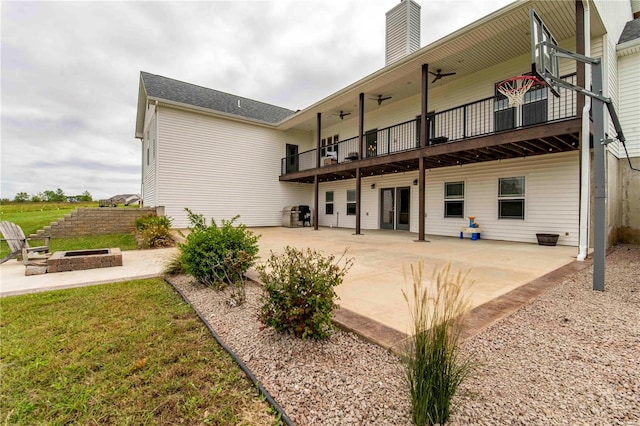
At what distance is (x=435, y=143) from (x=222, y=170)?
33.2 feet

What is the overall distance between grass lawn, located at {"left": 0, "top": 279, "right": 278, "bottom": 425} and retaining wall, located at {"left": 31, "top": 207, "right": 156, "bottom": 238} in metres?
8.70

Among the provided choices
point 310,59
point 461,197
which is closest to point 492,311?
point 461,197

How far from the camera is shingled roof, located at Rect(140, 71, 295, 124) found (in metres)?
13.5

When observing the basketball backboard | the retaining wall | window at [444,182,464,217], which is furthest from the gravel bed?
the retaining wall

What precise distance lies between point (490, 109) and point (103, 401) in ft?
37.6

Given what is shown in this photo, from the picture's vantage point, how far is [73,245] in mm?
8602

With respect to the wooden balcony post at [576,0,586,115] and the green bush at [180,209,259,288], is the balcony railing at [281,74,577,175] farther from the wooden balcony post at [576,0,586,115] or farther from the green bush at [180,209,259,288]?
the green bush at [180,209,259,288]

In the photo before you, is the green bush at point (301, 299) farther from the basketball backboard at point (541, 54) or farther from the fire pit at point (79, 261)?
the fire pit at point (79, 261)

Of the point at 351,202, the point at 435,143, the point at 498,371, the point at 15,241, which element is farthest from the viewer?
the point at 351,202

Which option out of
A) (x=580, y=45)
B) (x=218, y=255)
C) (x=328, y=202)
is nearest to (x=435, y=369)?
(x=218, y=255)

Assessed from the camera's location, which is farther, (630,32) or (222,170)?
(222,170)

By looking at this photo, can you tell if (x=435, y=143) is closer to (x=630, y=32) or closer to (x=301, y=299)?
(x=630, y=32)

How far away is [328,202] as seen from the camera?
54.5ft

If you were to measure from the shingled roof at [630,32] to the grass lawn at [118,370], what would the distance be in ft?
43.3
